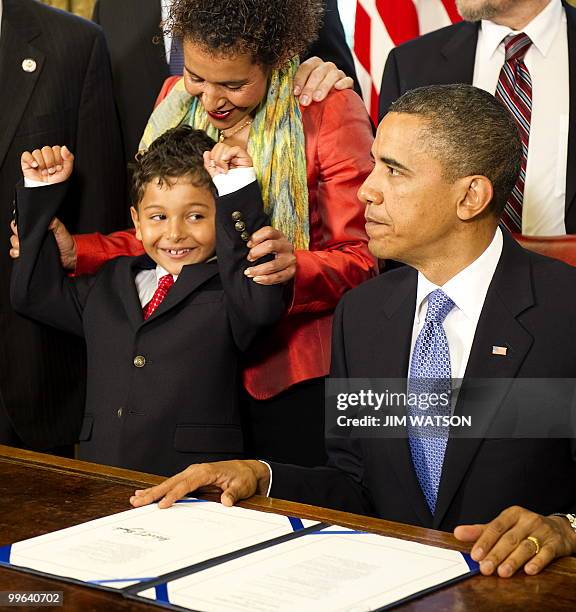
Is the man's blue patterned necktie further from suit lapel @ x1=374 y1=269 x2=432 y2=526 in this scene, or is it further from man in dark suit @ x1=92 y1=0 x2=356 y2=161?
man in dark suit @ x1=92 y1=0 x2=356 y2=161

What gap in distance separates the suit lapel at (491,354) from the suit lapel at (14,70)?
144 centimetres

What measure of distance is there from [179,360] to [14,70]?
0.95 meters

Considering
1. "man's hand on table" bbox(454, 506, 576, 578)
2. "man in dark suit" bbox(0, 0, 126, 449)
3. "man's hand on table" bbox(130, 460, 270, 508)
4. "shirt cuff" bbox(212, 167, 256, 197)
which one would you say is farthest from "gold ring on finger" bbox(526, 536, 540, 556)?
"man in dark suit" bbox(0, 0, 126, 449)

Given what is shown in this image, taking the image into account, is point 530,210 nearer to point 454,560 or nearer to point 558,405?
point 558,405

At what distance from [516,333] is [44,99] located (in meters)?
1.53

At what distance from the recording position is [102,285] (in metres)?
2.80

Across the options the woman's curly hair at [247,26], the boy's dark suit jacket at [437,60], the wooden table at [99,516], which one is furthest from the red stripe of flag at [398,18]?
the wooden table at [99,516]

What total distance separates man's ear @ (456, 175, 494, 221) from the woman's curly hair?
0.68 m

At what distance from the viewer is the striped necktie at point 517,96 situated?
9.45ft

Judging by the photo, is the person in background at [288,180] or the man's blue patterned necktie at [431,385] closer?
the man's blue patterned necktie at [431,385]

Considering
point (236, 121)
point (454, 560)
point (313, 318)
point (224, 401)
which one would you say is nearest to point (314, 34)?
point (236, 121)

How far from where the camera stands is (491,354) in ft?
6.73

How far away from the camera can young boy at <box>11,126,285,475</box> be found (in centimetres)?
259

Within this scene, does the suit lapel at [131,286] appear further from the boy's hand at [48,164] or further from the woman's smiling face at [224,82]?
the woman's smiling face at [224,82]
